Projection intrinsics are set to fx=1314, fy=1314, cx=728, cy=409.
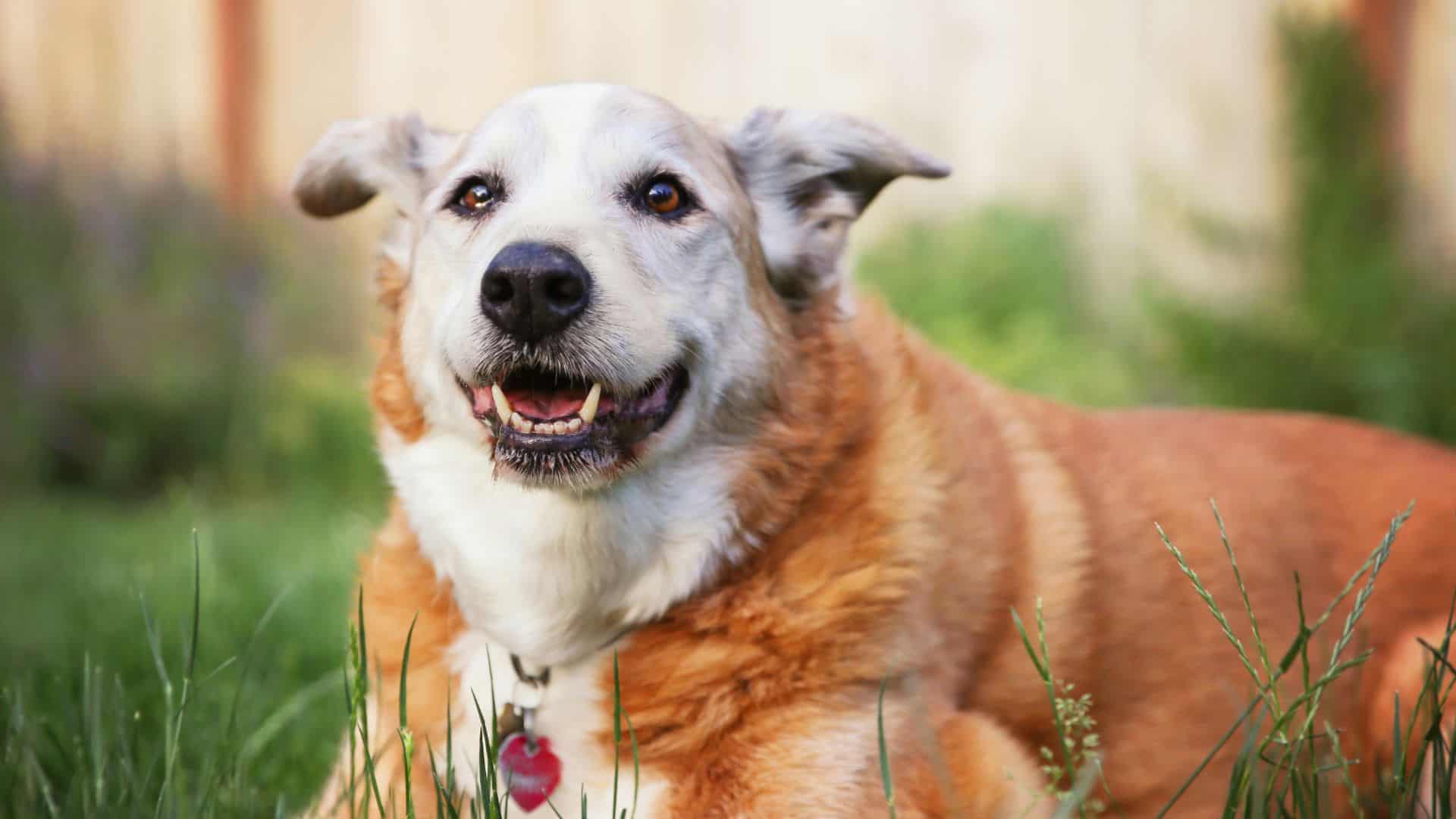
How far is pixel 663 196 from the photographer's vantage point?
2.37m

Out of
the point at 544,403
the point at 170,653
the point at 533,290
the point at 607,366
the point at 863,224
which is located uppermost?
the point at 533,290

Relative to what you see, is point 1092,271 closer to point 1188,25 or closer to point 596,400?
point 1188,25

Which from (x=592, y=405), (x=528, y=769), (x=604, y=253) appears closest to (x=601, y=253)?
(x=604, y=253)

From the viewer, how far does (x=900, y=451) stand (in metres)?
2.32

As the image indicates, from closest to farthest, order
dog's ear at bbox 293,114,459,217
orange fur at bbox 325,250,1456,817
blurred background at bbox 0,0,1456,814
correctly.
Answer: orange fur at bbox 325,250,1456,817 < dog's ear at bbox 293,114,459,217 < blurred background at bbox 0,0,1456,814

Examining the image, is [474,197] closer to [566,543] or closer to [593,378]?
[593,378]

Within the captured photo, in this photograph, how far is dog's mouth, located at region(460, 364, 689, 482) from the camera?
7.08ft

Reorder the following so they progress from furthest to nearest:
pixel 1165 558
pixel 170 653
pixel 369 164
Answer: pixel 170 653, pixel 369 164, pixel 1165 558

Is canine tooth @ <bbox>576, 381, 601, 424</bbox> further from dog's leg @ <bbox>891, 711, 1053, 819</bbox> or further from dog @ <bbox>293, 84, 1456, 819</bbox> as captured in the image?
dog's leg @ <bbox>891, 711, 1053, 819</bbox>

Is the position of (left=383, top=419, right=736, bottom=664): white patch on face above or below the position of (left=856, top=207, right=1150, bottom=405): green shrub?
above

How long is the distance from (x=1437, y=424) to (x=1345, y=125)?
131cm

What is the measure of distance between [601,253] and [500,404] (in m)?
0.30

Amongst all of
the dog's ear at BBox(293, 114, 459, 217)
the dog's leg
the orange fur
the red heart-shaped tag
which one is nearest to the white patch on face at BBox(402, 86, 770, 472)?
the orange fur

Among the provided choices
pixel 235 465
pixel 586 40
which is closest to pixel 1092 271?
pixel 586 40
